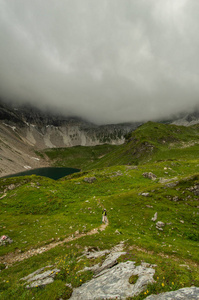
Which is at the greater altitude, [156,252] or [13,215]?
[156,252]

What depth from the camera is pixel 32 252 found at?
1731 cm

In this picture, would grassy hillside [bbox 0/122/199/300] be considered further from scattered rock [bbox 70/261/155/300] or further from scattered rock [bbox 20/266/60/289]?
scattered rock [bbox 70/261/155/300]

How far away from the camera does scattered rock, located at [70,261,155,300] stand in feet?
25.0

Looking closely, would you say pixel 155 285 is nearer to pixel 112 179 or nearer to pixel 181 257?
pixel 181 257

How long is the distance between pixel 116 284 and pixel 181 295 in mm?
3669

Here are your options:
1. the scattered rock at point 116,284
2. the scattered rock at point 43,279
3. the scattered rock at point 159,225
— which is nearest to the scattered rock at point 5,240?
the scattered rock at point 43,279

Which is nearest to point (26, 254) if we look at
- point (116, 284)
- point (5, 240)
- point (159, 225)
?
point (5, 240)

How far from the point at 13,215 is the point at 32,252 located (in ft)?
61.4

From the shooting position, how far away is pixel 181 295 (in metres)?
6.75

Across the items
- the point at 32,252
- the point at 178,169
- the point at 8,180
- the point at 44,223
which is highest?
the point at 178,169

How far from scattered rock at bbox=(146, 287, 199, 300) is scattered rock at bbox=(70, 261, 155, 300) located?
94 cm

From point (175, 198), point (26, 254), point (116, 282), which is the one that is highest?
point (175, 198)

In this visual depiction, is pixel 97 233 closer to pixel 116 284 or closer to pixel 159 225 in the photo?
pixel 159 225

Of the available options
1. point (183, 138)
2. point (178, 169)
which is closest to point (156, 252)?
point (178, 169)
